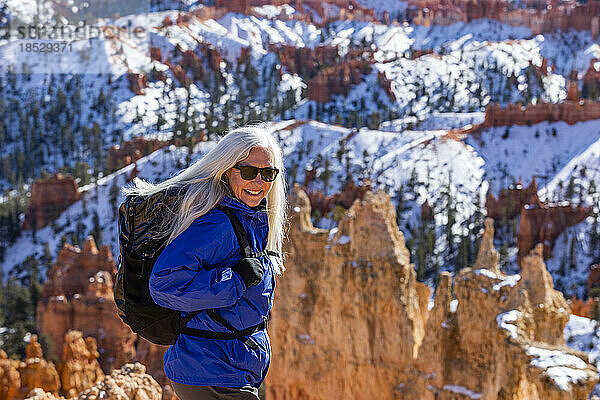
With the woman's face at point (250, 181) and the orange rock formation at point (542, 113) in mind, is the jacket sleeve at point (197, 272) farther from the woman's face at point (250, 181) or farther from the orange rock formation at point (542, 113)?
the orange rock formation at point (542, 113)

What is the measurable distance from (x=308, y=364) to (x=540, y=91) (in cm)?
6569

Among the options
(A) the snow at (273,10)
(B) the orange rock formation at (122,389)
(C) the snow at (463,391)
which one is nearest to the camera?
(B) the orange rock formation at (122,389)

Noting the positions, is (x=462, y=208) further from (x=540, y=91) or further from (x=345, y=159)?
(x=540, y=91)

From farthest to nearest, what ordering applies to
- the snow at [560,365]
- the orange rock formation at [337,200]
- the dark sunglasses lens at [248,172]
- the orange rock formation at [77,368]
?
the orange rock formation at [337,200]
the orange rock formation at [77,368]
the snow at [560,365]
the dark sunglasses lens at [248,172]

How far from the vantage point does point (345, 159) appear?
45719mm

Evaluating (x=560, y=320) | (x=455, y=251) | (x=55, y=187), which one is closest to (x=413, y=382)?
(x=560, y=320)

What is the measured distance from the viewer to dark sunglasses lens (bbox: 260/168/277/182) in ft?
7.36

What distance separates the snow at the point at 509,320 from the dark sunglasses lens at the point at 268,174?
4.27 metres

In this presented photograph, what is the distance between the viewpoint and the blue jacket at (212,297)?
2.00m

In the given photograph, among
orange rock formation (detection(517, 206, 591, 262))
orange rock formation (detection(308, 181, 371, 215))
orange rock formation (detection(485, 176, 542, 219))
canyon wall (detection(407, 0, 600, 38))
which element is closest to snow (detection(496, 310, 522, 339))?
orange rock formation (detection(517, 206, 591, 262))

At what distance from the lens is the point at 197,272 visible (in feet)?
6.62

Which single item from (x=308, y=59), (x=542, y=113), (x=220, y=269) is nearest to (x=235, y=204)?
(x=220, y=269)

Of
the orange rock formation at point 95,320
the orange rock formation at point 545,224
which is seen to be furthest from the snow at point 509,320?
the orange rock formation at point 545,224

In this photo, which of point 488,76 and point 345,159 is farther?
point 488,76
